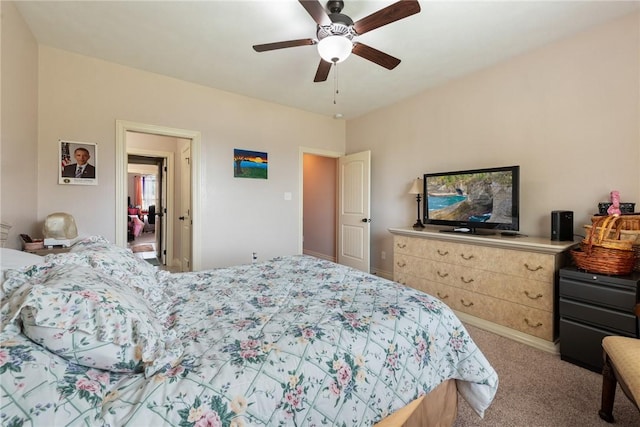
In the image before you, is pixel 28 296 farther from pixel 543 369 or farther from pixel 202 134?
pixel 202 134

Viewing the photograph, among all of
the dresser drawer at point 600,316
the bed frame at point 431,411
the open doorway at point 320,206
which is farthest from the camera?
the open doorway at point 320,206

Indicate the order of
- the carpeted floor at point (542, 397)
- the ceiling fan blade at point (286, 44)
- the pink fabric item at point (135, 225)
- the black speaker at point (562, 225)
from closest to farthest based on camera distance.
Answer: the carpeted floor at point (542, 397), the ceiling fan blade at point (286, 44), the black speaker at point (562, 225), the pink fabric item at point (135, 225)

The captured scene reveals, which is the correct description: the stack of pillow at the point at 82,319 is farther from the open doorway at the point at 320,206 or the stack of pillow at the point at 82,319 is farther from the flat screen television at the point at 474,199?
the open doorway at the point at 320,206

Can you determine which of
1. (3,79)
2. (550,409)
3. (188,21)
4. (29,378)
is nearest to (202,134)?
(188,21)

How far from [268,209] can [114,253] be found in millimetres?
2566

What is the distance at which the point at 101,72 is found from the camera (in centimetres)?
285

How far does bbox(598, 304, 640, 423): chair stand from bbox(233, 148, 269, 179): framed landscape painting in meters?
3.62

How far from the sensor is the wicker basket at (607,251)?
188 centimetres

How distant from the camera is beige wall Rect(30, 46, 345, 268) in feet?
8.75

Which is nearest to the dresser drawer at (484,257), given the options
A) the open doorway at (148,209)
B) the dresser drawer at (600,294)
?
the dresser drawer at (600,294)

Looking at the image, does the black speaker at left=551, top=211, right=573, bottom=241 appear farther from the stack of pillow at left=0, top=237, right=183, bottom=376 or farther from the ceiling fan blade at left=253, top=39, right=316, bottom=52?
the stack of pillow at left=0, top=237, right=183, bottom=376

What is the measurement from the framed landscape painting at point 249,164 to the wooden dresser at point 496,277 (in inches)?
83.7

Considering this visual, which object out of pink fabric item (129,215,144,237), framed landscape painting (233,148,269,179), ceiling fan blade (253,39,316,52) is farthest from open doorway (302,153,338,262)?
pink fabric item (129,215,144,237)

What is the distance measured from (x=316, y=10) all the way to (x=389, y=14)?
0.45m
